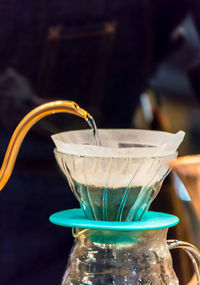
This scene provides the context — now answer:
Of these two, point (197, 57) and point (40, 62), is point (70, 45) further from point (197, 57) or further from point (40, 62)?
point (197, 57)

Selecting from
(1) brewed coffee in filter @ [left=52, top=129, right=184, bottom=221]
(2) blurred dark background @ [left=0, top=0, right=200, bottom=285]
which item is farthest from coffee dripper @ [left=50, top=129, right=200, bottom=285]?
(2) blurred dark background @ [left=0, top=0, right=200, bottom=285]

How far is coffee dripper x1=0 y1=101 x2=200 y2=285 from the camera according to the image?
1.90ft

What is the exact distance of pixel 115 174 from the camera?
583 millimetres

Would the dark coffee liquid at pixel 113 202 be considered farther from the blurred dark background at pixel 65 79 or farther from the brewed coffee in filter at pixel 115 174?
the blurred dark background at pixel 65 79

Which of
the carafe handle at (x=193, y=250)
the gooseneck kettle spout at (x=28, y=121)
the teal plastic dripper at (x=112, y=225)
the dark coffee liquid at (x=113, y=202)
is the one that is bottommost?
the carafe handle at (x=193, y=250)

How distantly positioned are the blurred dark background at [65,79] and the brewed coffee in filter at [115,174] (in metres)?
0.49

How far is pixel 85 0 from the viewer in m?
1.11

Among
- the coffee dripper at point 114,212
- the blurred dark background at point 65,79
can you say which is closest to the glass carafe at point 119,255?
the coffee dripper at point 114,212

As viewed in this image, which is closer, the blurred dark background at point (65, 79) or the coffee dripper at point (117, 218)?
the coffee dripper at point (117, 218)

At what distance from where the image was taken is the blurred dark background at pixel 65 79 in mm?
1101

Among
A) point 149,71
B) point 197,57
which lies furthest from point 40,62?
point 197,57

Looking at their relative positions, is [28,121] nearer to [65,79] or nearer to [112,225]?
[112,225]

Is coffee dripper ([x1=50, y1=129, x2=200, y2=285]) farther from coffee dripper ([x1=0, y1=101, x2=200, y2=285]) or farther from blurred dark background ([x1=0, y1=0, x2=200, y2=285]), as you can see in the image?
blurred dark background ([x1=0, y1=0, x2=200, y2=285])

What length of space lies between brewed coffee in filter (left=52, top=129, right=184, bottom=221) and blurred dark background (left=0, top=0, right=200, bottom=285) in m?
0.49
